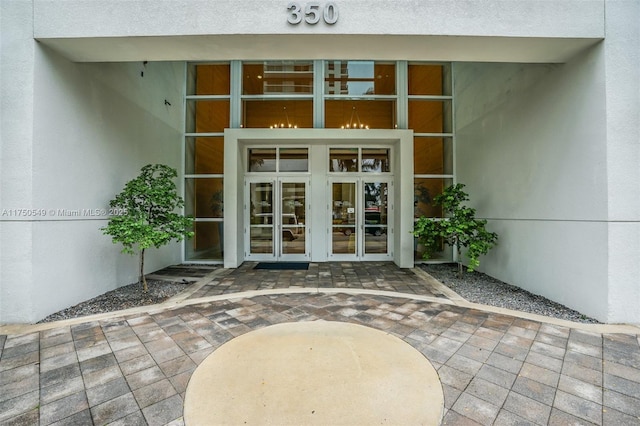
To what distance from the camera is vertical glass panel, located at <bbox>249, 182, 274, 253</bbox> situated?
6.96 m

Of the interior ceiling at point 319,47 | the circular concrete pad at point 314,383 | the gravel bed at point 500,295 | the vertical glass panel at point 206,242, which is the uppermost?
the interior ceiling at point 319,47

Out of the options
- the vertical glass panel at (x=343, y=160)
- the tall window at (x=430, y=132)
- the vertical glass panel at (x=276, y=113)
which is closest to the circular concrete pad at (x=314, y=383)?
the vertical glass panel at (x=343, y=160)

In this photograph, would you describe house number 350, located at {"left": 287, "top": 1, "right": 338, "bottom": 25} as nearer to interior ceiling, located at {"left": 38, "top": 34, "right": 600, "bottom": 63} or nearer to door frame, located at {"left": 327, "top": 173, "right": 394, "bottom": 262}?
interior ceiling, located at {"left": 38, "top": 34, "right": 600, "bottom": 63}

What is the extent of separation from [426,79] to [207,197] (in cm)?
636

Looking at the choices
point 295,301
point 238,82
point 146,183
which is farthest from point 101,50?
point 295,301

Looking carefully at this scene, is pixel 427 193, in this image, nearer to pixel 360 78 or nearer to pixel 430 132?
pixel 430 132

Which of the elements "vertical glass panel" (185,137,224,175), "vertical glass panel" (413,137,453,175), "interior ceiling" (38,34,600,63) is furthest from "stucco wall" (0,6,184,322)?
"vertical glass panel" (413,137,453,175)

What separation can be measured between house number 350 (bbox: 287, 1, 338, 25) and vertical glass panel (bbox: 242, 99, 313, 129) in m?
3.59

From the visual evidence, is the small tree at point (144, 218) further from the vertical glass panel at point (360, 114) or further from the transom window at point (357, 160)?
the vertical glass panel at point (360, 114)

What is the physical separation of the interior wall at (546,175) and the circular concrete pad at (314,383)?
2690 mm

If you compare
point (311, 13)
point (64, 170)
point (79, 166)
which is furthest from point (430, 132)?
point (64, 170)

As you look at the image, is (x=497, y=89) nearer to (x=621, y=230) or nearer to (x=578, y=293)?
(x=621, y=230)

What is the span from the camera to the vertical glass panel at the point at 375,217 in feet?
22.7

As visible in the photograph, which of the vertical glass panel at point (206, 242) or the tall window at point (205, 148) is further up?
the tall window at point (205, 148)
